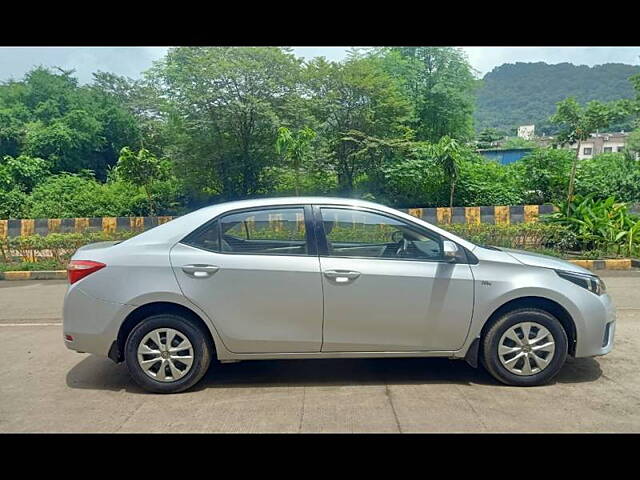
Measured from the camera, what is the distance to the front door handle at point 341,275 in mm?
3688

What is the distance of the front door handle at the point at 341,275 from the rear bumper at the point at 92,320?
1.62 meters

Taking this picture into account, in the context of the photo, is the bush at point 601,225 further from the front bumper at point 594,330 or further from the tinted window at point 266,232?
the tinted window at point 266,232

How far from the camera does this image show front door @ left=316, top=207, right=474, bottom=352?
3.69 meters

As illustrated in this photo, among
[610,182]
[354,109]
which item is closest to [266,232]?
[354,109]

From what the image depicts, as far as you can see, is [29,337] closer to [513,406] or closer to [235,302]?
[235,302]

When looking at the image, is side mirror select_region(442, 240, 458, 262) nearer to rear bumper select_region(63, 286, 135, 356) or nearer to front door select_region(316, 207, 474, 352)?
front door select_region(316, 207, 474, 352)

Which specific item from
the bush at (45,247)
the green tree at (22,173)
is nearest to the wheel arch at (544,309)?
the bush at (45,247)

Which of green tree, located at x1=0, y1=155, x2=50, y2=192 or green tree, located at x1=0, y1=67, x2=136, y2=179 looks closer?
green tree, located at x1=0, y1=155, x2=50, y2=192

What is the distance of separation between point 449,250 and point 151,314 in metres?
2.51

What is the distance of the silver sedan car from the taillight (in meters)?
0.01

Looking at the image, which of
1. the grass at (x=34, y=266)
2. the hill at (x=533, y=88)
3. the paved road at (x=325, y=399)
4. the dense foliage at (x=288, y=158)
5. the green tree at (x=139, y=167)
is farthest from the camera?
the hill at (x=533, y=88)

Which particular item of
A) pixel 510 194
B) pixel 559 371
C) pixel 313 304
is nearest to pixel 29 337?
pixel 313 304

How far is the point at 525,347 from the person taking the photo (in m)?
3.74

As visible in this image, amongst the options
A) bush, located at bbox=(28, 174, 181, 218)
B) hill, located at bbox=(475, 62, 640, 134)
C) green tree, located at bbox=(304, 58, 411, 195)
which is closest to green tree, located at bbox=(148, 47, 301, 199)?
green tree, located at bbox=(304, 58, 411, 195)
